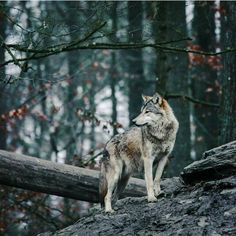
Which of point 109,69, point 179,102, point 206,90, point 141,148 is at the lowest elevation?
point 141,148

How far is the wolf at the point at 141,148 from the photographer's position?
9.47 m

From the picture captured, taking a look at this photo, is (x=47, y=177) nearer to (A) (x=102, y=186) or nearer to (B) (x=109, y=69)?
(A) (x=102, y=186)

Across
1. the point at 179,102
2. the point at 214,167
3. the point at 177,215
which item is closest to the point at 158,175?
the point at 214,167

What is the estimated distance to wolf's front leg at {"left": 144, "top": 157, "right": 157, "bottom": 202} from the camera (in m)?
9.16

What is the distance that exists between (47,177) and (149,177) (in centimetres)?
176

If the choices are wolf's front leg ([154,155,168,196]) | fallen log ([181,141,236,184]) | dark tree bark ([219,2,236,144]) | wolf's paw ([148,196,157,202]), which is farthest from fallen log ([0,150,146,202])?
dark tree bark ([219,2,236,144])

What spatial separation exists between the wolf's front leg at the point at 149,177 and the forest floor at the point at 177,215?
0.11 m

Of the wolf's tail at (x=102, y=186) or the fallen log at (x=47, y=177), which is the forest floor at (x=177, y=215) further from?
the fallen log at (x=47, y=177)

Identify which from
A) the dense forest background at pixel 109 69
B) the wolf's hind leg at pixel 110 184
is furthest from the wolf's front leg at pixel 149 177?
the dense forest background at pixel 109 69

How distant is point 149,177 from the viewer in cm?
930

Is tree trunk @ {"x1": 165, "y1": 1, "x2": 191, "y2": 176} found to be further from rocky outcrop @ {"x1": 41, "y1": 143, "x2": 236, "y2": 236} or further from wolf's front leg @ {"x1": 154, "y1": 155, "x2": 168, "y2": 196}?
rocky outcrop @ {"x1": 41, "y1": 143, "x2": 236, "y2": 236}

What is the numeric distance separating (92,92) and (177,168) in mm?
14923

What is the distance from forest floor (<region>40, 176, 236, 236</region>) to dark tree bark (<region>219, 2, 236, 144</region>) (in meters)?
2.66

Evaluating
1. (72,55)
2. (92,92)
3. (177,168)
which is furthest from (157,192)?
(92,92)
